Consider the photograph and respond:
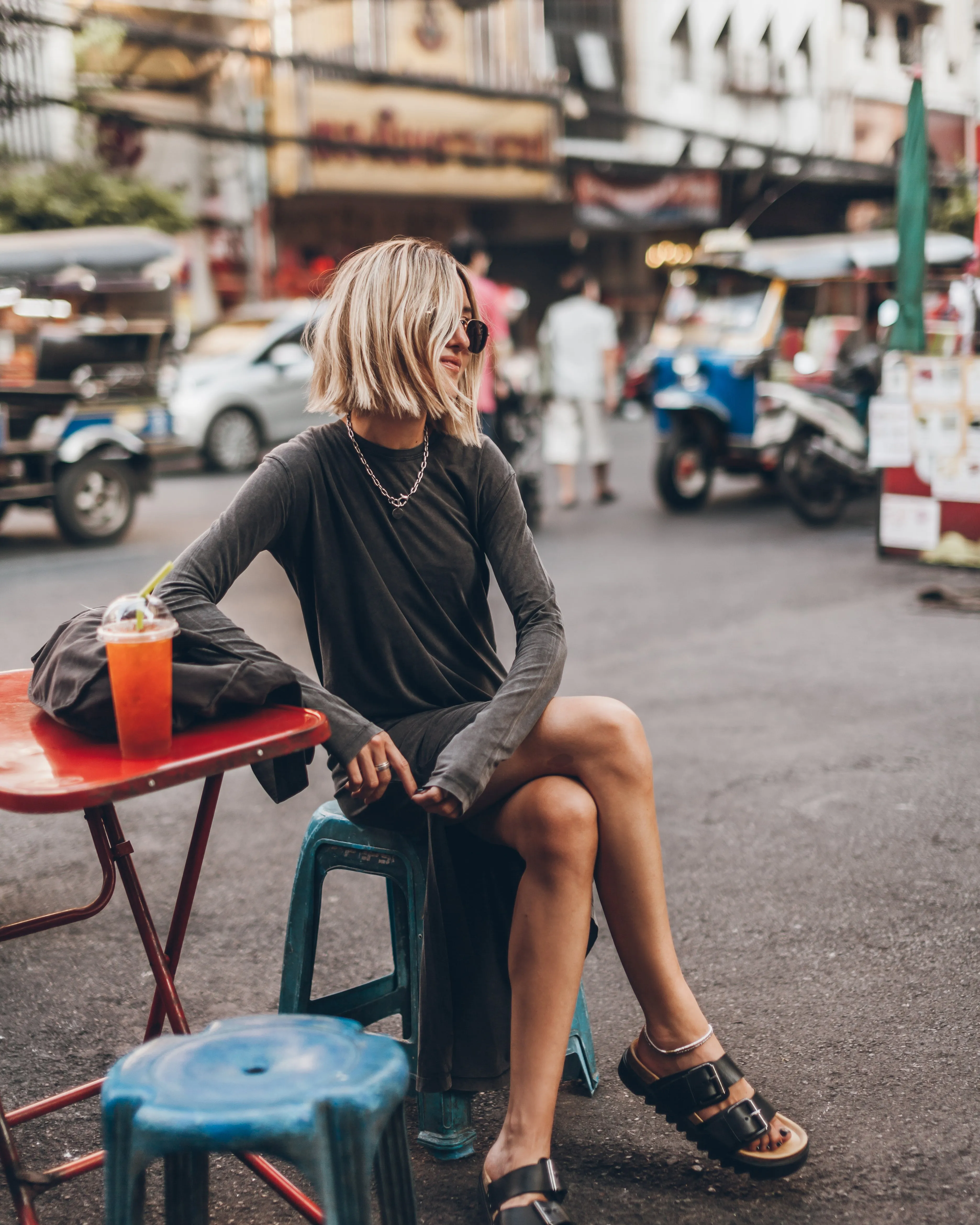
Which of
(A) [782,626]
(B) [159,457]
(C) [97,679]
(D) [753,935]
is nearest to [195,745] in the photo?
(C) [97,679]

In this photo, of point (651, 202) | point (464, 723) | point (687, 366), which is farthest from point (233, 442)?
point (651, 202)

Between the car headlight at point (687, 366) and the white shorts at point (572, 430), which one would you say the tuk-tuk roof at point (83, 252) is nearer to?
the white shorts at point (572, 430)

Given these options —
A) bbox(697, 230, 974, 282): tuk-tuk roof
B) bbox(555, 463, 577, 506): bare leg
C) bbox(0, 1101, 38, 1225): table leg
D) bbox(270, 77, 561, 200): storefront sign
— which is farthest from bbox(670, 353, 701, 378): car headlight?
bbox(270, 77, 561, 200): storefront sign

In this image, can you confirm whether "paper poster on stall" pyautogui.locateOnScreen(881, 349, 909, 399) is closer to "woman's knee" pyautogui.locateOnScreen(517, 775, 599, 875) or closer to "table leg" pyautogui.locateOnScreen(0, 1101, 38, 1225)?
"woman's knee" pyautogui.locateOnScreen(517, 775, 599, 875)

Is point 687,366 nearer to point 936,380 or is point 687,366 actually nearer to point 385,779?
point 936,380

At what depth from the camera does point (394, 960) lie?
101 inches

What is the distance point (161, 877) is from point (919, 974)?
1987 millimetres

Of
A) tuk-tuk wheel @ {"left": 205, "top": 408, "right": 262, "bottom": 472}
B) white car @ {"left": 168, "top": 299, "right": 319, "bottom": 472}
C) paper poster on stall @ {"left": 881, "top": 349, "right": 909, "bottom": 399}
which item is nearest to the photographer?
paper poster on stall @ {"left": 881, "top": 349, "right": 909, "bottom": 399}

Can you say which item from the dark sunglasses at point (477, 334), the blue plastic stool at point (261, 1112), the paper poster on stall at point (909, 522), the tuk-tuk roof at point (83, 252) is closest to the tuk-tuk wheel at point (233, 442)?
the tuk-tuk roof at point (83, 252)

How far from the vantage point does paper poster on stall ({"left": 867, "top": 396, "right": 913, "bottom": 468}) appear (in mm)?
7699

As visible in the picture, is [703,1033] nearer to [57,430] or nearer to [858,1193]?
[858,1193]

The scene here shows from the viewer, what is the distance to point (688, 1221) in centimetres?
212

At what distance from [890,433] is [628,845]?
6.08 metres

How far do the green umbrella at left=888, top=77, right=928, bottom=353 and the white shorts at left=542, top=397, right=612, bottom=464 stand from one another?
3.30m
